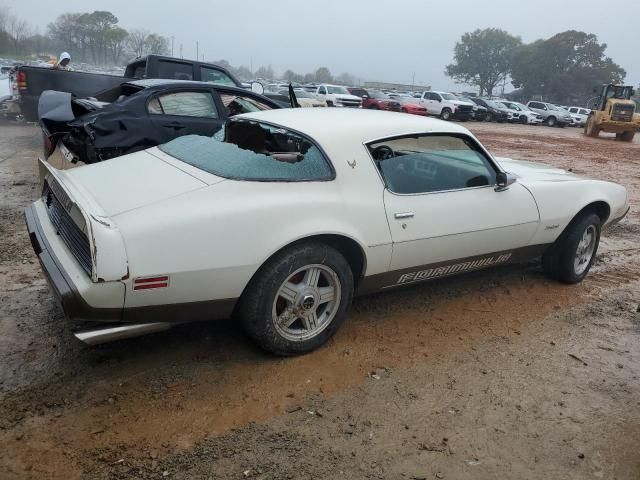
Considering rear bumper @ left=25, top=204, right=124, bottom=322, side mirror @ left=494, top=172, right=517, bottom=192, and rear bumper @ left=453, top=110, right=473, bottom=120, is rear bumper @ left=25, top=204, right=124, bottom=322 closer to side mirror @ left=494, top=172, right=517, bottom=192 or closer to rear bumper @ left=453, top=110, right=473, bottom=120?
side mirror @ left=494, top=172, right=517, bottom=192

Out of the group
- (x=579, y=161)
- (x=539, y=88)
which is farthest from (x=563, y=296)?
(x=539, y=88)

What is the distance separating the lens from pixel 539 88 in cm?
8088

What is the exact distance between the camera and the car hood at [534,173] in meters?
4.32

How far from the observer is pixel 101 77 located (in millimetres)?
9344

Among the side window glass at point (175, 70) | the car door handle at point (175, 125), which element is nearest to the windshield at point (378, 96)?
the side window glass at point (175, 70)

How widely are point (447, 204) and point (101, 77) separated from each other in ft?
25.9

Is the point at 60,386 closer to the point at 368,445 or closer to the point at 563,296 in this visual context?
the point at 368,445

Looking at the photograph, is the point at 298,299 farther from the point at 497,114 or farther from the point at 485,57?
the point at 485,57

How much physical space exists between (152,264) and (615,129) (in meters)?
25.5

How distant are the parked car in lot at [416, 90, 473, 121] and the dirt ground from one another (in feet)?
89.2

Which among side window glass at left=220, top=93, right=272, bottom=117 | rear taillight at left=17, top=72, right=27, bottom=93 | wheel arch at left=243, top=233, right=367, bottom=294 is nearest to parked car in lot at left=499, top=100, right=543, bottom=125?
rear taillight at left=17, top=72, right=27, bottom=93

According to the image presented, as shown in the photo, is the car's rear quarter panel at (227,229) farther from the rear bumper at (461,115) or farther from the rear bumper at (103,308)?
the rear bumper at (461,115)

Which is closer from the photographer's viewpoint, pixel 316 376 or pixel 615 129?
pixel 316 376

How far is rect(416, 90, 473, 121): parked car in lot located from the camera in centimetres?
2967
